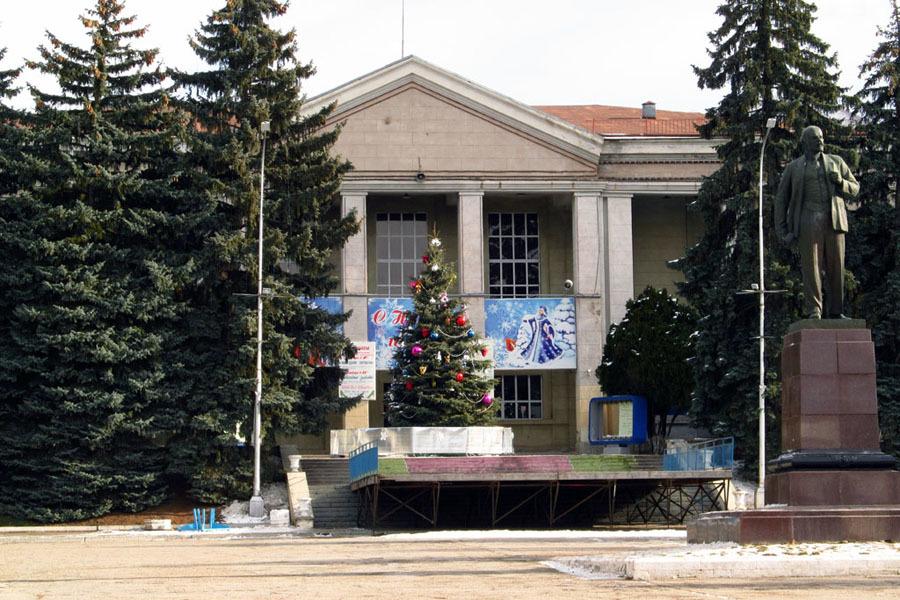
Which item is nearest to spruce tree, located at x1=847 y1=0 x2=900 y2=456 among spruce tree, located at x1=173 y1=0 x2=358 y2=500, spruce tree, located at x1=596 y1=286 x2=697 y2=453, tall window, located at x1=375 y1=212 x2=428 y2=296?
spruce tree, located at x1=596 y1=286 x2=697 y2=453

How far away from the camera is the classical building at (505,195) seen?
47.2 meters

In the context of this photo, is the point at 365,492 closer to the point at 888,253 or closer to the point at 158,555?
the point at 158,555

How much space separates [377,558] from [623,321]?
27.6 meters

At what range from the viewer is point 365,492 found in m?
34.1

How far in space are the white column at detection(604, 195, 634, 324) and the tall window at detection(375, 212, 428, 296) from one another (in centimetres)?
758

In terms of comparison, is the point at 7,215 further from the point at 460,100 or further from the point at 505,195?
the point at 505,195

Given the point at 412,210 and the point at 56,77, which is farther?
the point at 412,210

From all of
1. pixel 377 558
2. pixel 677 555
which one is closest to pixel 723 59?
pixel 377 558

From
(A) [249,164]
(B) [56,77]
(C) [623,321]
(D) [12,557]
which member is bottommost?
(D) [12,557]

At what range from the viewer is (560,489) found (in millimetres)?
35406

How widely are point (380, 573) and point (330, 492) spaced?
802 inches

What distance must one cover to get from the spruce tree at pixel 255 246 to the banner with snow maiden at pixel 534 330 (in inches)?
382

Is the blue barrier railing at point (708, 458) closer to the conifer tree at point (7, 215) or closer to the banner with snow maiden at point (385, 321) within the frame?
the banner with snow maiden at point (385, 321)

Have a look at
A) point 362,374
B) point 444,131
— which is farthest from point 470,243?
point 362,374
